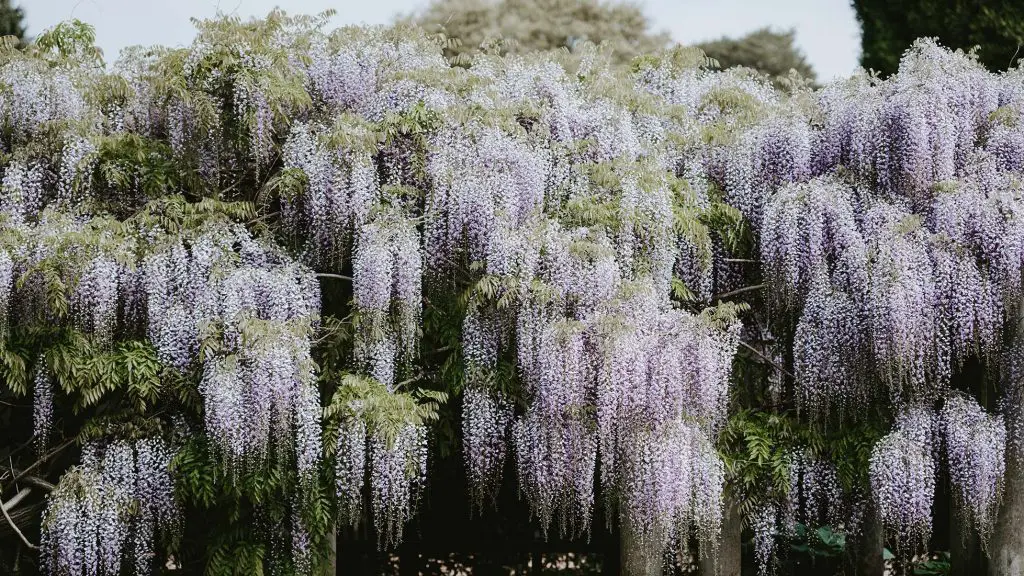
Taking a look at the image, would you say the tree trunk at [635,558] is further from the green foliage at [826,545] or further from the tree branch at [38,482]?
the tree branch at [38,482]

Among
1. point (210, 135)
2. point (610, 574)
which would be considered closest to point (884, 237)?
point (610, 574)

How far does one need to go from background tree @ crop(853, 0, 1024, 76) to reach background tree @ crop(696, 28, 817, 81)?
8.68 meters

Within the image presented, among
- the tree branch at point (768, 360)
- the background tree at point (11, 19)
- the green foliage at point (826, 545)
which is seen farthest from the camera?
the background tree at point (11, 19)

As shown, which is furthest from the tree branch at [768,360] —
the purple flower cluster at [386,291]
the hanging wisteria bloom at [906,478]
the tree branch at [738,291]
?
the purple flower cluster at [386,291]

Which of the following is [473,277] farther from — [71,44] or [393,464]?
[71,44]

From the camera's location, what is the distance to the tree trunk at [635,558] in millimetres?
8320

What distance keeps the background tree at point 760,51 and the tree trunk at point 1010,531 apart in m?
17.9

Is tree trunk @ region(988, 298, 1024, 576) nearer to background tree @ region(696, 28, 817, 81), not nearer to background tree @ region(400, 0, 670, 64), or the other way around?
background tree @ region(400, 0, 670, 64)

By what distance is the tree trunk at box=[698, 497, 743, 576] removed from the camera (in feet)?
29.9

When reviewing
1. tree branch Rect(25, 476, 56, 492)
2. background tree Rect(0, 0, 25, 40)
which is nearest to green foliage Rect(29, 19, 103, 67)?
tree branch Rect(25, 476, 56, 492)

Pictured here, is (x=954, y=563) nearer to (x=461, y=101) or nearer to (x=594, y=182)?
(x=594, y=182)

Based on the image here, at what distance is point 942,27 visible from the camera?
15.3m

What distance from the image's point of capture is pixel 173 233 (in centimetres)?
821

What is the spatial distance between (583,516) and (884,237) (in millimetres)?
3143
